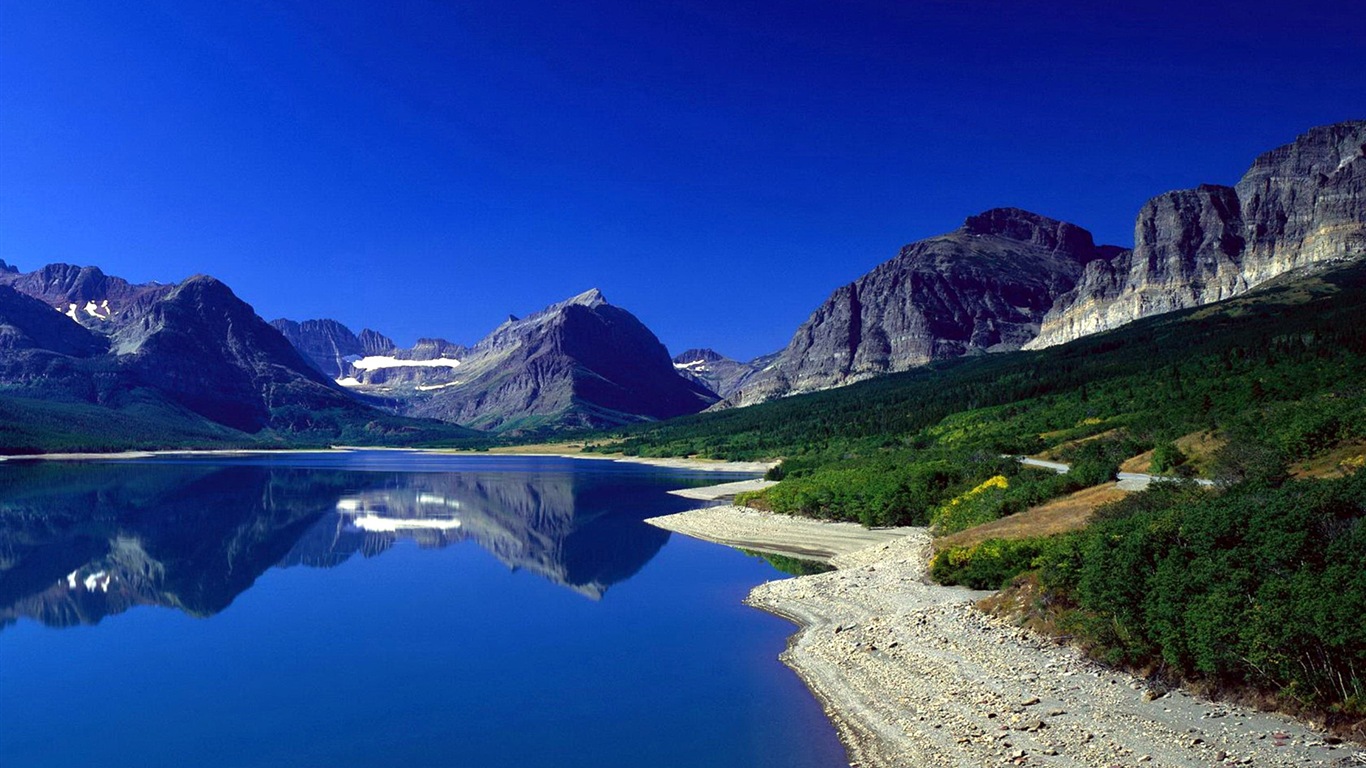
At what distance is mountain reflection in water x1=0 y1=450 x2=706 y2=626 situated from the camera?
172 feet

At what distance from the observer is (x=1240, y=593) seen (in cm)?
2025

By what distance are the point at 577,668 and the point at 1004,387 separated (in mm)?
165414

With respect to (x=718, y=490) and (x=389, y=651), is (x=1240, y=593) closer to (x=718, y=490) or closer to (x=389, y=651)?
(x=389, y=651)

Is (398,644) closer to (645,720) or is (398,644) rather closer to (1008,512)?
(645,720)

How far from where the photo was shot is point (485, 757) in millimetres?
23156

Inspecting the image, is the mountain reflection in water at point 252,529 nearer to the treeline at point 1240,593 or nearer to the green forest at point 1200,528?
the green forest at point 1200,528

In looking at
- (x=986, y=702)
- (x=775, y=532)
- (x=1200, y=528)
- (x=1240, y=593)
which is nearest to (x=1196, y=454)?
(x=1200, y=528)

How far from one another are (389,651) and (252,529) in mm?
56930

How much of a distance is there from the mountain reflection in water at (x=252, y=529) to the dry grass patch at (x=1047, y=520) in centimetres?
2185

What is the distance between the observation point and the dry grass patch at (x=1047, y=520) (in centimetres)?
3703

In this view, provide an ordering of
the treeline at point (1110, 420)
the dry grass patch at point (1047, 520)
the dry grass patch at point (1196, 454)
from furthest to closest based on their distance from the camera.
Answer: the treeline at point (1110, 420) < the dry grass patch at point (1196, 454) < the dry grass patch at point (1047, 520)

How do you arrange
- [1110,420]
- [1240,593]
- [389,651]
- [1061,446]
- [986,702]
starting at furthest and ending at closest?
[1110,420] < [1061,446] < [389,651] < [986,702] < [1240,593]

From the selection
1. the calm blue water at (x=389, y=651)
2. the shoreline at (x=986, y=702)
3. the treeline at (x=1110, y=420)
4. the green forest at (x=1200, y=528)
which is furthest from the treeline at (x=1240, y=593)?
the treeline at (x=1110, y=420)

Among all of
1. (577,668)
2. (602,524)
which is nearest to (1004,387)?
(602,524)
